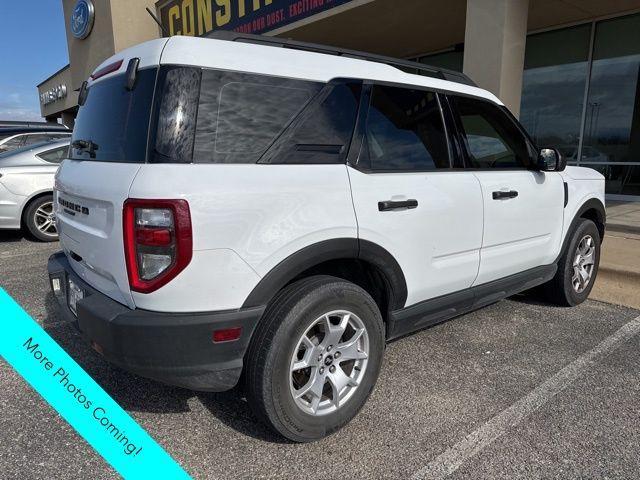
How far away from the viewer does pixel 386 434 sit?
239 centimetres

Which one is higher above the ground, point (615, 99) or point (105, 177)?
point (615, 99)

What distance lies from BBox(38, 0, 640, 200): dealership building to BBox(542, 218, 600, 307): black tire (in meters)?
3.06

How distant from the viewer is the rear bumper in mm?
1920

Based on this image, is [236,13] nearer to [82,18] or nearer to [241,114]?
[82,18]

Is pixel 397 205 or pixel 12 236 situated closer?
pixel 397 205

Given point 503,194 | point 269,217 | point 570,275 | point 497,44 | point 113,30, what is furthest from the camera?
point 113,30

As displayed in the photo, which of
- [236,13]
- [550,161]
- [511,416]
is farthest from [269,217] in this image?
[236,13]

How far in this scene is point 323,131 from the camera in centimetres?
232

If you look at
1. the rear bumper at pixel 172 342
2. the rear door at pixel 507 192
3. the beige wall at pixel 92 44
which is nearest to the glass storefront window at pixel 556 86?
the rear door at pixel 507 192

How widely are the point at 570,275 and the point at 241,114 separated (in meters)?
3.32

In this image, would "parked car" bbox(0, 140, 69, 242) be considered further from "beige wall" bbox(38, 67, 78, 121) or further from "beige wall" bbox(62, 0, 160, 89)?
"beige wall" bbox(38, 67, 78, 121)

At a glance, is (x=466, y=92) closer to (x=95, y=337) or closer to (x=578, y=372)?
(x=578, y=372)

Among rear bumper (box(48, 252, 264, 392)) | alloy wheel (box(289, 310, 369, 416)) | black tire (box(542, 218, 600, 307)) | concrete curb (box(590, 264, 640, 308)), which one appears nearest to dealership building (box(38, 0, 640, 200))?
concrete curb (box(590, 264, 640, 308))

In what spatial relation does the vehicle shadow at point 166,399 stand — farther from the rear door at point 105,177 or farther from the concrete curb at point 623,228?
the concrete curb at point 623,228
